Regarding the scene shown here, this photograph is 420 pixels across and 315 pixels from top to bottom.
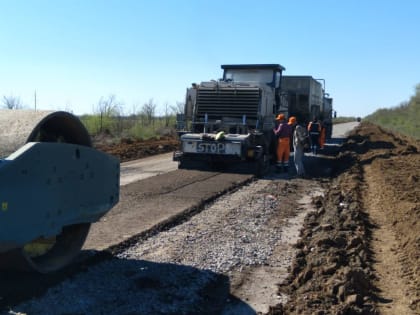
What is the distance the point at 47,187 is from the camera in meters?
4.14

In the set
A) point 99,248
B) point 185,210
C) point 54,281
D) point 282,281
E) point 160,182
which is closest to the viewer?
point 54,281

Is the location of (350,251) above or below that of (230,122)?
below

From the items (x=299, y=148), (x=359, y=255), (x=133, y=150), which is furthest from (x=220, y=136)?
(x=133, y=150)

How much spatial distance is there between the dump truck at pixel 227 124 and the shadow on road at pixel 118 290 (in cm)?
845

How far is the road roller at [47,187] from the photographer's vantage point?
3.80m

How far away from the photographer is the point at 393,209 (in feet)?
32.1

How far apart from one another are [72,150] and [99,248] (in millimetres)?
2150

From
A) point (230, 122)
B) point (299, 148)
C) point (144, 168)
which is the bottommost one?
point (144, 168)

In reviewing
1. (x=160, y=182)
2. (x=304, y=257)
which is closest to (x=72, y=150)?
(x=304, y=257)

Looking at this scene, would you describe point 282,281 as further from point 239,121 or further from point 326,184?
point 239,121

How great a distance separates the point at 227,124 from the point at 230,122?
11cm

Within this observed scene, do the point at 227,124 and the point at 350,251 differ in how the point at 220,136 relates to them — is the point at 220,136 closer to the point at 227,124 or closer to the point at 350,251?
the point at 227,124

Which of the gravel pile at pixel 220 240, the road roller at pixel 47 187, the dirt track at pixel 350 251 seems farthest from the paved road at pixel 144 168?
the road roller at pixel 47 187

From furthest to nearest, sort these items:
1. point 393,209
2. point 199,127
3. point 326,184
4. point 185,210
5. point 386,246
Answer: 1. point 199,127
2. point 326,184
3. point 393,209
4. point 185,210
5. point 386,246
